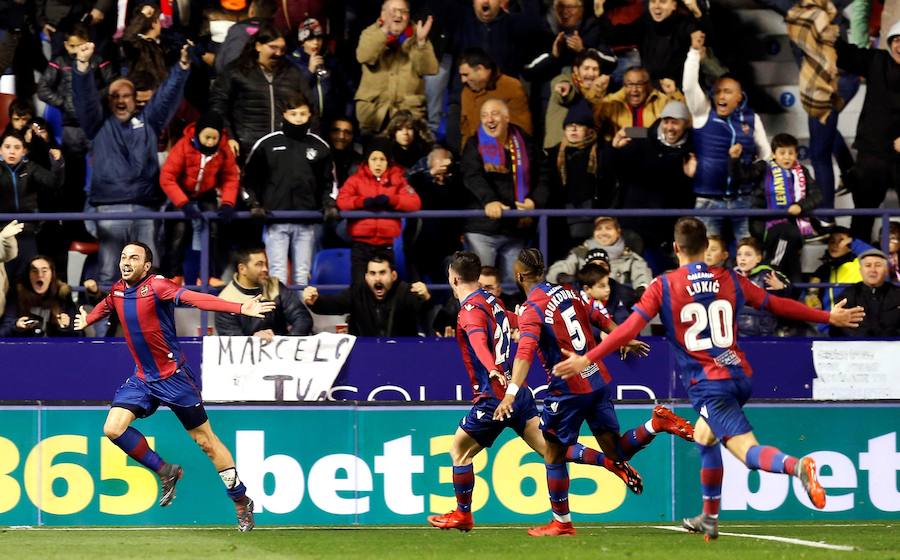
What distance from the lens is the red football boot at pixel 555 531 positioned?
1094cm

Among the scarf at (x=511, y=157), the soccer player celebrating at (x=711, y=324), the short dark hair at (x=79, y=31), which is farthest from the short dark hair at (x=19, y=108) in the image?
the soccer player celebrating at (x=711, y=324)

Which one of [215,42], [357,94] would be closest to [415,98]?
[357,94]

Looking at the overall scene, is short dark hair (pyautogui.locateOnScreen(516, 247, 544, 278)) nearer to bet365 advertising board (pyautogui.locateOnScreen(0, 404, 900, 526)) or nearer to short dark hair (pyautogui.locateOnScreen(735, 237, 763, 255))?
bet365 advertising board (pyautogui.locateOnScreen(0, 404, 900, 526))

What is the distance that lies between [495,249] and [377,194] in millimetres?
1204

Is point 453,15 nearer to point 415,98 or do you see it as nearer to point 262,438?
point 415,98

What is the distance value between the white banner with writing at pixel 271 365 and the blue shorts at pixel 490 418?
3053 mm

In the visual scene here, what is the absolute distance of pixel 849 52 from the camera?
1550cm

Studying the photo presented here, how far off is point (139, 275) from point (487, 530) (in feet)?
10.5

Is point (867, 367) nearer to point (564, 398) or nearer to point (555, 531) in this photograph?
point (564, 398)

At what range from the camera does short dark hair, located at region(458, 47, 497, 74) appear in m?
15.0

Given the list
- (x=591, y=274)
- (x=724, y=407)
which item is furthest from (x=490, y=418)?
(x=591, y=274)

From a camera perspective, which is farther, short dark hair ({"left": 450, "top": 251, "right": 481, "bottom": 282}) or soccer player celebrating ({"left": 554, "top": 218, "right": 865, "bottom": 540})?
short dark hair ({"left": 450, "top": 251, "right": 481, "bottom": 282})

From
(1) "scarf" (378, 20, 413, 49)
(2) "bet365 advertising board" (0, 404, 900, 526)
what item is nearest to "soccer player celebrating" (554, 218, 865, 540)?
(2) "bet365 advertising board" (0, 404, 900, 526)

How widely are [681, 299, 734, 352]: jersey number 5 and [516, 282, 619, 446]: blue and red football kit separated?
Result: 42.8 inches
